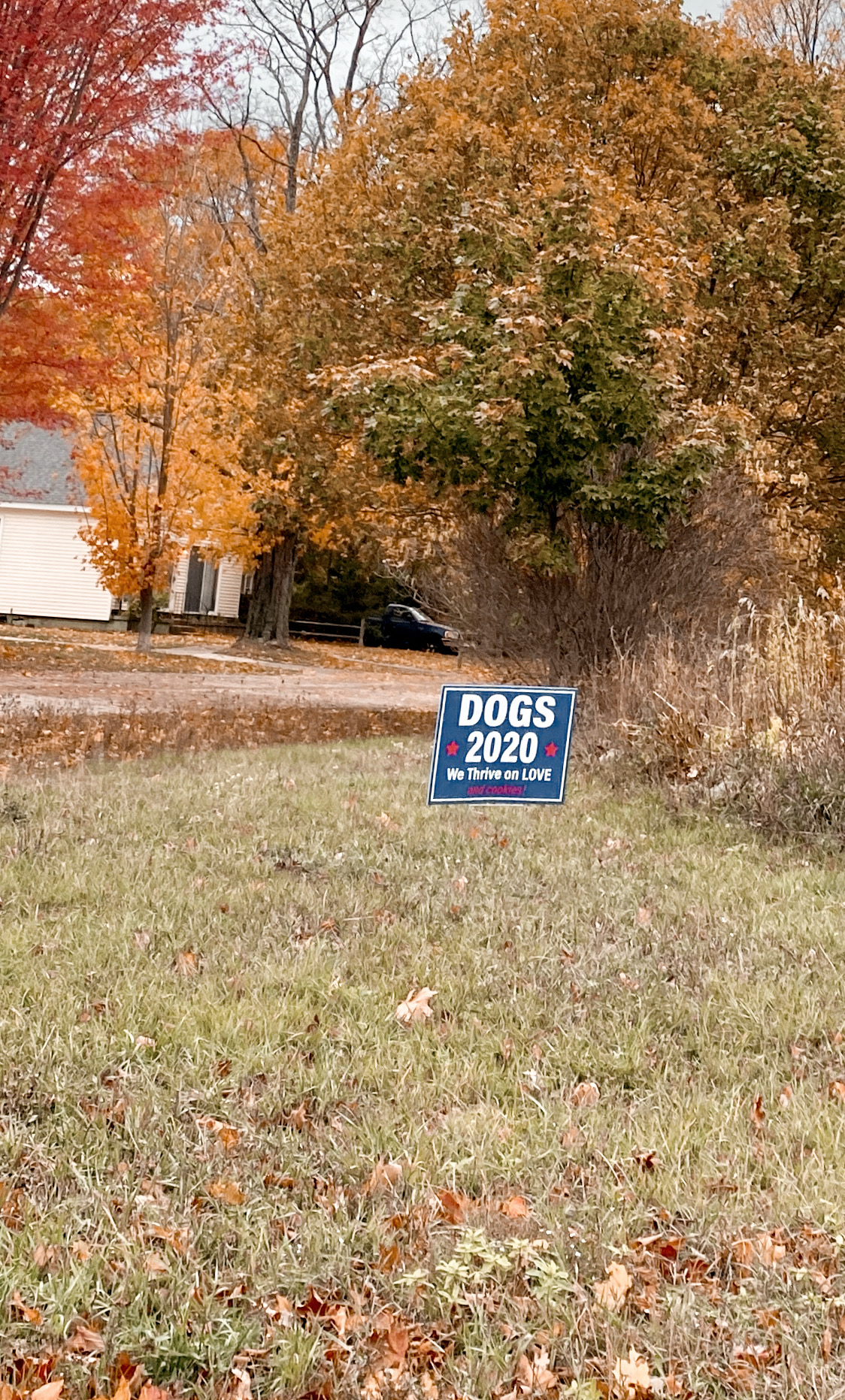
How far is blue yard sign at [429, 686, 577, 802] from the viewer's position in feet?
23.3

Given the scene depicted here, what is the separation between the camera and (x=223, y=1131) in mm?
3381

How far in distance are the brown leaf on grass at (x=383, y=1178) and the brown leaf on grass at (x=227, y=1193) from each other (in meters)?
0.29

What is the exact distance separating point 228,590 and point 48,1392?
36455 mm

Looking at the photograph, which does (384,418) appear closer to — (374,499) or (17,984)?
(374,499)

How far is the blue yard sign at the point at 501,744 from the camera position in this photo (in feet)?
23.3

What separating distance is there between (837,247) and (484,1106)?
13.7m

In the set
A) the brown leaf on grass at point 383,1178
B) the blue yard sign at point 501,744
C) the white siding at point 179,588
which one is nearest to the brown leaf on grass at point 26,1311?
the brown leaf on grass at point 383,1178

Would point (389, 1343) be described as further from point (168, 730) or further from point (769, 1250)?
point (168, 730)

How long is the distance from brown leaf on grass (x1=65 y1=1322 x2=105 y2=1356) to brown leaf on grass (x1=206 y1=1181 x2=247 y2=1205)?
21.5 inches

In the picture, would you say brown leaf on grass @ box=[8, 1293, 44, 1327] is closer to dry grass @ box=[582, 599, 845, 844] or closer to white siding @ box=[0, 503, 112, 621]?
dry grass @ box=[582, 599, 845, 844]

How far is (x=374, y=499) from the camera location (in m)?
15.8

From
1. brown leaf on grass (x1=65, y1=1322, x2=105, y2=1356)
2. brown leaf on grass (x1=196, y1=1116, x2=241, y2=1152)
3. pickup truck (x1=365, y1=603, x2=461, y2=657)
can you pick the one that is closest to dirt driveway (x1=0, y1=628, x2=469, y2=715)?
pickup truck (x1=365, y1=603, x2=461, y2=657)

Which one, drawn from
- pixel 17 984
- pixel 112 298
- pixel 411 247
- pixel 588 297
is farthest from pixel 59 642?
pixel 17 984

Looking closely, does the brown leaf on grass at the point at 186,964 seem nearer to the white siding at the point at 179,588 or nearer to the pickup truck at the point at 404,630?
the white siding at the point at 179,588
